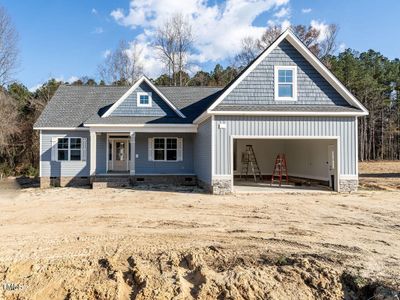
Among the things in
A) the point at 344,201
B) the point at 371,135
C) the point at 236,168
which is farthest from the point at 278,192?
the point at 371,135

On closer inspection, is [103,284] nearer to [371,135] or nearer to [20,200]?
[20,200]

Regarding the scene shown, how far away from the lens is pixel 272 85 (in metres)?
14.9

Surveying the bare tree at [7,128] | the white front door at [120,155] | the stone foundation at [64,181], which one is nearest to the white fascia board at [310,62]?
the white front door at [120,155]

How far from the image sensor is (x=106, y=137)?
19219 mm

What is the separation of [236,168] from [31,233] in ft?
49.0

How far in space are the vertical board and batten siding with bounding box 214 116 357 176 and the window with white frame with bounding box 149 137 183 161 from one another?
5.40 m

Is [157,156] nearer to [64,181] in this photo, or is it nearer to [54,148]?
[64,181]

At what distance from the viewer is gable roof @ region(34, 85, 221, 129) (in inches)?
735

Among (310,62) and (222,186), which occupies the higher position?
(310,62)

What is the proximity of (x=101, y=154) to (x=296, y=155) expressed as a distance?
10773 millimetres

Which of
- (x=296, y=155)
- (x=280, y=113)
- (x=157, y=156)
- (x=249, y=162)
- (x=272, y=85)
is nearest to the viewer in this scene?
(x=280, y=113)

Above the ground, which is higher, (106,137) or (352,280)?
(106,137)

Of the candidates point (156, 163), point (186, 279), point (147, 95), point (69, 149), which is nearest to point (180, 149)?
point (156, 163)

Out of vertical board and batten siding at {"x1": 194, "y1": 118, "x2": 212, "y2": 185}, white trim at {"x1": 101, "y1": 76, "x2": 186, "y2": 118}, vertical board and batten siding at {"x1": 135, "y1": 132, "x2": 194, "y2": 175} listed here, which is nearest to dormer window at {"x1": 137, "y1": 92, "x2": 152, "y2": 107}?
white trim at {"x1": 101, "y1": 76, "x2": 186, "y2": 118}
